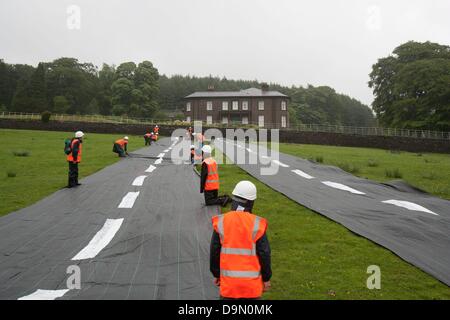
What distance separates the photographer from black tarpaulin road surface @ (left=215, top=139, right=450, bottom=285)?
330 inches

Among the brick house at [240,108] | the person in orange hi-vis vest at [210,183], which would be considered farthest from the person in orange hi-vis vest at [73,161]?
the brick house at [240,108]

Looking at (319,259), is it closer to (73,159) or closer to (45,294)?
(45,294)

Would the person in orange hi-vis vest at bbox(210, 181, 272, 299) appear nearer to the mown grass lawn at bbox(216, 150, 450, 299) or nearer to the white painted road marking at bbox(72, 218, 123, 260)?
the mown grass lawn at bbox(216, 150, 450, 299)

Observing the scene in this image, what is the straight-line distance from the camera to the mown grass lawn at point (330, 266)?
6527 millimetres

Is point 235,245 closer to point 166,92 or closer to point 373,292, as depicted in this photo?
point 373,292

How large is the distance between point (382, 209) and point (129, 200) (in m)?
7.80

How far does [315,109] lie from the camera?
4830 inches

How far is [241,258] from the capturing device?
4836 millimetres

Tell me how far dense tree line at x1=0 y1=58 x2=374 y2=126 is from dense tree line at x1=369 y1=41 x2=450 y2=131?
4129 centimetres

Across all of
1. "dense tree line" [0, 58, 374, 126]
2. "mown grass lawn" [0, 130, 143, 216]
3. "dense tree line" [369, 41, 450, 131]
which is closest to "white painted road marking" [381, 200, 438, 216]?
"mown grass lawn" [0, 130, 143, 216]

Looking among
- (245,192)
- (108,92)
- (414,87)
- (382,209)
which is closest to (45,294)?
(245,192)

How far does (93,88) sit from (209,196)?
94206 mm

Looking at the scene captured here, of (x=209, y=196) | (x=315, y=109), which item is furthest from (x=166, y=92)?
(x=209, y=196)

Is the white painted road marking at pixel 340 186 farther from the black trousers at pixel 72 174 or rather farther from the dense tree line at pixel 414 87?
the dense tree line at pixel 414 87
